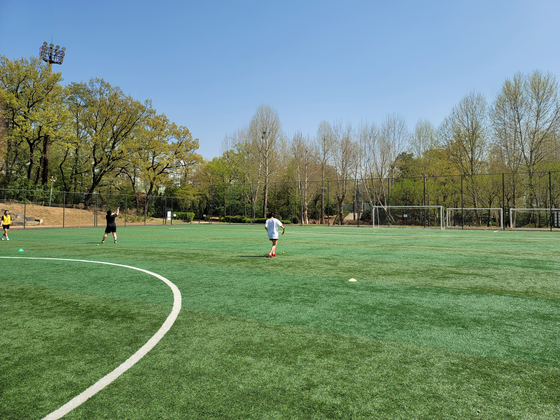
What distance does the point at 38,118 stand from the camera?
128 feet

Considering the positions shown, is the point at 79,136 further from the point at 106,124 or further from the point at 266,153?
the point at 266,153

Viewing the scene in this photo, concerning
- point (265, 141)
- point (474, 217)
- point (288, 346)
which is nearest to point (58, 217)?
point (265, 141)

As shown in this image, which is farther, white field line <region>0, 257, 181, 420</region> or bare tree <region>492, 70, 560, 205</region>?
bare tree <region>492, 70, 560, 205</region>

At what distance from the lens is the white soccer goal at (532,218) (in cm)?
2912

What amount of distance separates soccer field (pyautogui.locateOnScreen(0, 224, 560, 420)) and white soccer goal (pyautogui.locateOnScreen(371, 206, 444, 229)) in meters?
30.0

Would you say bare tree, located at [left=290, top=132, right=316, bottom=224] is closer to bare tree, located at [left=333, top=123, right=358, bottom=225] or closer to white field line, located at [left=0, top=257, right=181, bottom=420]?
bare tree, located at [left=333, top=123, right=358, bottom=225]

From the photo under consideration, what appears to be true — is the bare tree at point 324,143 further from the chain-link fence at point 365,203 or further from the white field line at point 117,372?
the white field line at point 117,372

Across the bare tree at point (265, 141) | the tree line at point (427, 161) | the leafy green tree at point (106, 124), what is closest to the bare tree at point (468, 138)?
the tree line at point (427, 161)

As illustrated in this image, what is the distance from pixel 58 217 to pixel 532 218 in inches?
1984

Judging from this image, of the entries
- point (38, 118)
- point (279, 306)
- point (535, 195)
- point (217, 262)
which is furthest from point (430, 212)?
point (38, 118)

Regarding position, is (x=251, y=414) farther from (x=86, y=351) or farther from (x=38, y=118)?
(x=38, y=118)

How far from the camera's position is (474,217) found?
3450cm

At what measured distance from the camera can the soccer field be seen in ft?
8.32

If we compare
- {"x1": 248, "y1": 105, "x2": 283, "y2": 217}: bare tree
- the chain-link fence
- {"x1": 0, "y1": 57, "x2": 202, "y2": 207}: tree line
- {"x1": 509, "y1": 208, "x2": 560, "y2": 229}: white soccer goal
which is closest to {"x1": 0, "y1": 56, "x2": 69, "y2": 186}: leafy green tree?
{"x1": 0, "y1": 57, "x2": 202, "y2": 207}: tree line
